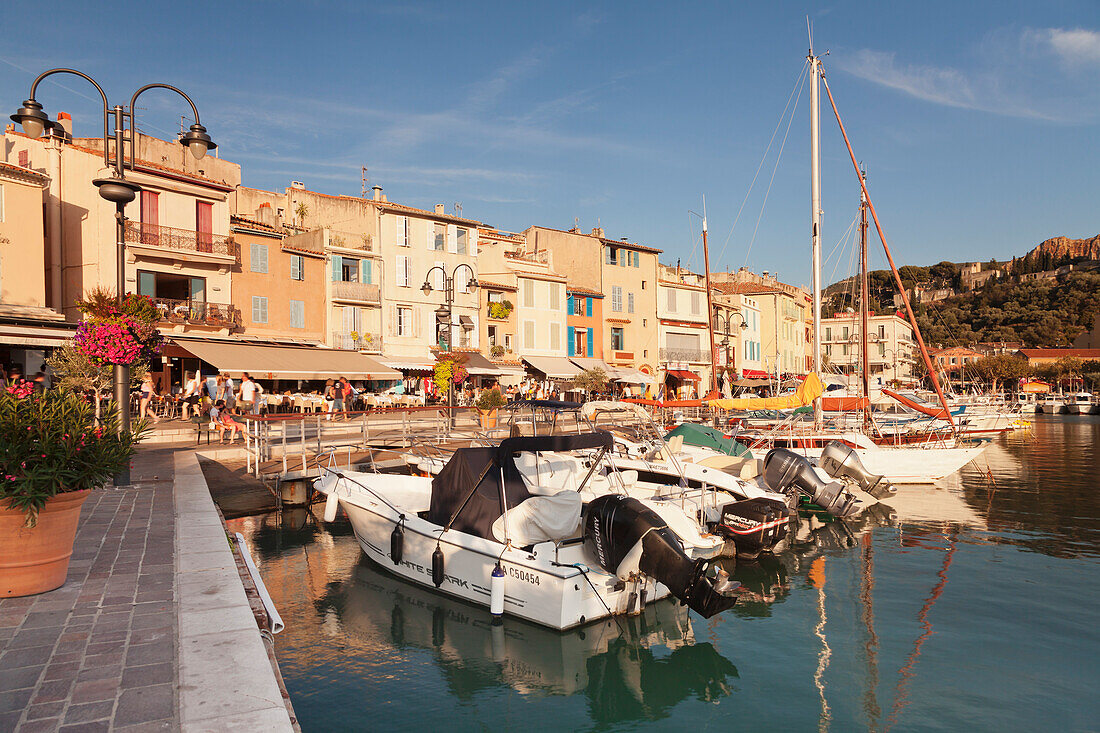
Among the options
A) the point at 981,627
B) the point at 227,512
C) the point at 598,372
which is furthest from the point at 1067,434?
the point at 227,512

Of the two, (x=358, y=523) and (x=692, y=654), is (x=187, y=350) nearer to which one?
(x=358, y=523)

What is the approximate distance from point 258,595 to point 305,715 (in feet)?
5.54

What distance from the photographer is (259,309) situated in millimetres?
31859

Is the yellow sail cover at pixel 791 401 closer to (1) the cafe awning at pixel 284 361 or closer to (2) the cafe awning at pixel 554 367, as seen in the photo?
(1) the cafe awning at pixel 284 361

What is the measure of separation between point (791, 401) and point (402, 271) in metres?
22.3

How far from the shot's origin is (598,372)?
1516 inches

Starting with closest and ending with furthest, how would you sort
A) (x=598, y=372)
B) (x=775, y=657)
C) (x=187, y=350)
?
(x=775, y=657) → (x=187, y=350) → (x=598, y=372)

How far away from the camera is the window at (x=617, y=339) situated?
48938 mm

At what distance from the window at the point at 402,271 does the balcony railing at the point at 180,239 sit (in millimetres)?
8601

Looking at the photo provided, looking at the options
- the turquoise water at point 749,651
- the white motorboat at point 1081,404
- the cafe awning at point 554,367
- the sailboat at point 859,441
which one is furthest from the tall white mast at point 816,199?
the white motorboat at point 1081,404

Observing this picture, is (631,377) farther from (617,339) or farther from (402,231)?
(402,231)

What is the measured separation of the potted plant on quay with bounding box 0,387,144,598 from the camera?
5521mm

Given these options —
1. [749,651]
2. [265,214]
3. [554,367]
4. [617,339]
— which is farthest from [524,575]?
[617,339]

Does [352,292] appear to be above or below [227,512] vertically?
above
